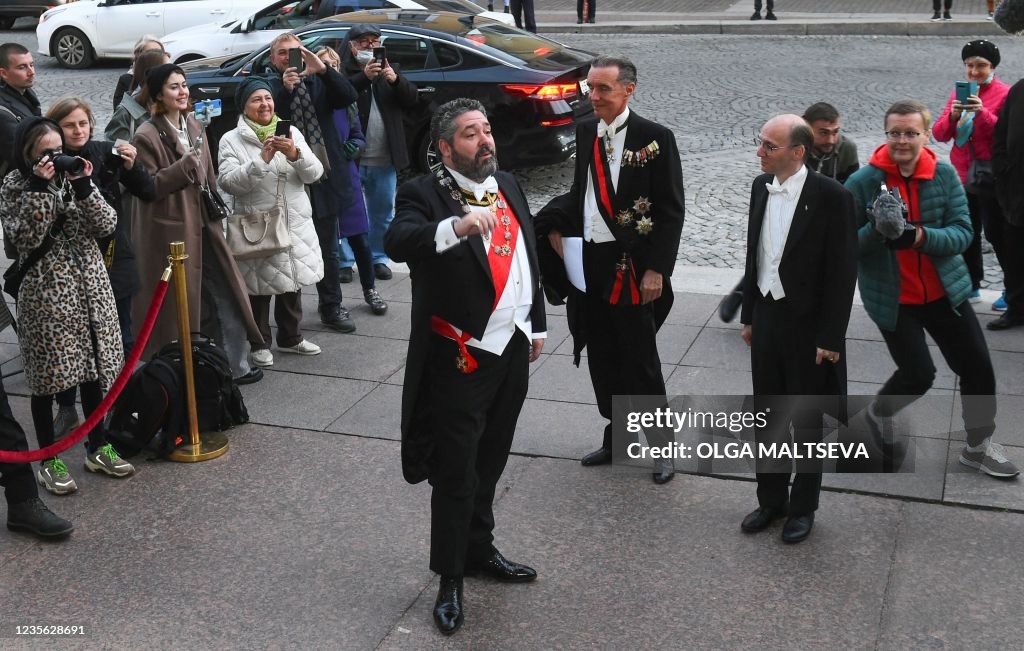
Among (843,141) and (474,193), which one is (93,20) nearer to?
(843,141)

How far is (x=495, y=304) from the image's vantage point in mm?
4301

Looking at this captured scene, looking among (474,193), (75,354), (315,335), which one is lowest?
(315,335)

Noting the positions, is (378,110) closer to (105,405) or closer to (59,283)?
(59,283)

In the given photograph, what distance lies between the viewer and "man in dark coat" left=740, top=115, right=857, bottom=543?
4.75 metres

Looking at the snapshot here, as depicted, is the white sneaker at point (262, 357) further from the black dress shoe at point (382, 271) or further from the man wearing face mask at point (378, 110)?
Result: the black dress shoe at point (382, 271)

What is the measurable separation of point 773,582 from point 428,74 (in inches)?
308

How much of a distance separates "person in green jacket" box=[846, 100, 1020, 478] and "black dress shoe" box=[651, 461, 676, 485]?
1.13m

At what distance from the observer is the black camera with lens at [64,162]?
17.2ft

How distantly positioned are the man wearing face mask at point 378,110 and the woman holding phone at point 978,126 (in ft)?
11.7

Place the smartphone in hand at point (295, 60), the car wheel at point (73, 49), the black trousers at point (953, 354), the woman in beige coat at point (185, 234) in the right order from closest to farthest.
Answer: the black trousers at point (953, 354), the woman in beige coat at point (185, 234), the smartphone in hand at point (295, 60), the car wheel at point (73, 49)

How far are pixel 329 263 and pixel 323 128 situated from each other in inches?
34.9

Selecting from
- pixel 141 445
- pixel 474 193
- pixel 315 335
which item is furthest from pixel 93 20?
pixel 474 193

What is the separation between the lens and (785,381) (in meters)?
4.98

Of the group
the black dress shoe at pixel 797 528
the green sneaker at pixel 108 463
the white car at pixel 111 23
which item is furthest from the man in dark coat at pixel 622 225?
the white car at pixel 111 23
